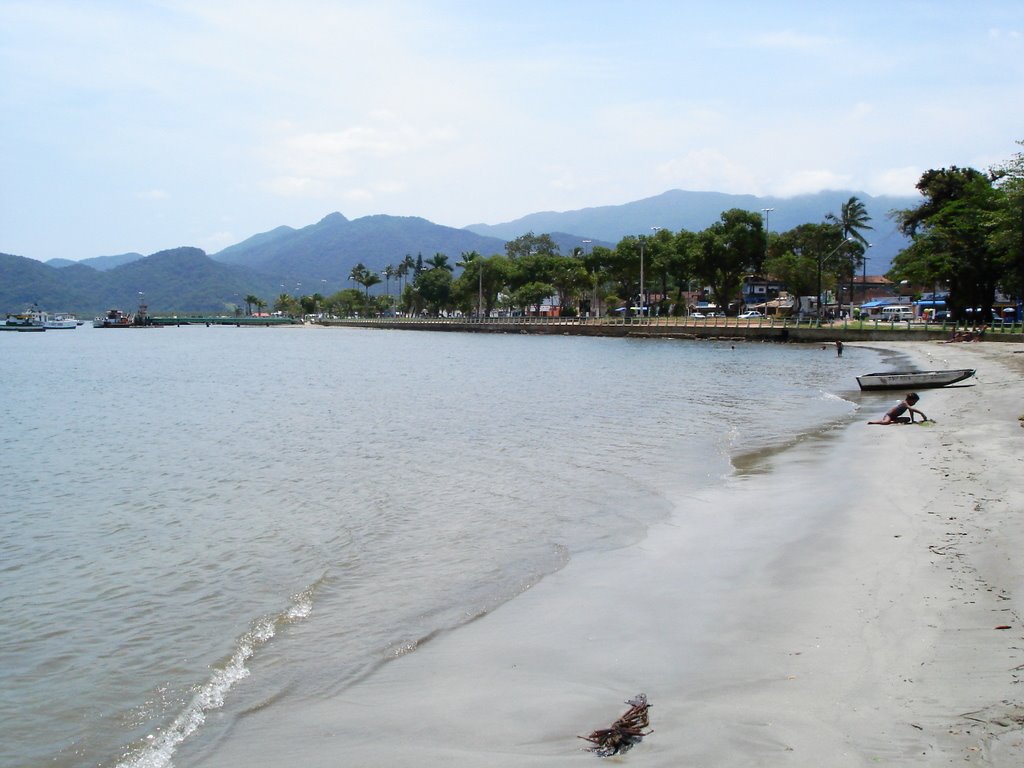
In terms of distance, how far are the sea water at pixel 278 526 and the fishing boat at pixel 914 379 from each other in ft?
4.09

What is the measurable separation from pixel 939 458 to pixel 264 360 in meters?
64.5

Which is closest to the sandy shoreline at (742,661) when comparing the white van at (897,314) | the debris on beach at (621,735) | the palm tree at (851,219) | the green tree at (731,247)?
the debris on beach at (621,735)

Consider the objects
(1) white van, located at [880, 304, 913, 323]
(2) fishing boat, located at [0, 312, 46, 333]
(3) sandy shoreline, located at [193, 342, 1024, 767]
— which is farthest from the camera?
(2) fishing boat, located at [0, 312, 46, 333]

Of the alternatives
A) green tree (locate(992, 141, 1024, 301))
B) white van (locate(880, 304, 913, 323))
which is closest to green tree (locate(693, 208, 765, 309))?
white van (locate(880, 304, 913, 323))

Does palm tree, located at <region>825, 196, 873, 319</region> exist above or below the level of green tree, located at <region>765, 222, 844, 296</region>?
above

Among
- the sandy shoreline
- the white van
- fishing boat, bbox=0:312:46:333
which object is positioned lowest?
the sandy shoreline

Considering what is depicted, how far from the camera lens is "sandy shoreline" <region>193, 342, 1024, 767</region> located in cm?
604

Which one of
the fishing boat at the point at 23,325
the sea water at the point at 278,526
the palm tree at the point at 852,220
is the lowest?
the sea water at the point at 278,526

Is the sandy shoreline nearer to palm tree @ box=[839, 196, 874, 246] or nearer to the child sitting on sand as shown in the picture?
the child sitting on sand

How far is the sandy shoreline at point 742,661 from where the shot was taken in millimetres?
6035

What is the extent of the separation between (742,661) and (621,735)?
1868mm

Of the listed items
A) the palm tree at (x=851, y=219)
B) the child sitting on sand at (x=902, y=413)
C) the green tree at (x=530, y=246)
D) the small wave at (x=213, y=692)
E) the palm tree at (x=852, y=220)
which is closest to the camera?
the small wave at (x=213, y=692)

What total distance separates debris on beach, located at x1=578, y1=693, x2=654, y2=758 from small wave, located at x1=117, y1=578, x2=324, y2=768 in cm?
338

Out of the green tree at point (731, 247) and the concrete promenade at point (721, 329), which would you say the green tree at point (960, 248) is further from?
the green tree at point (731, 247)
